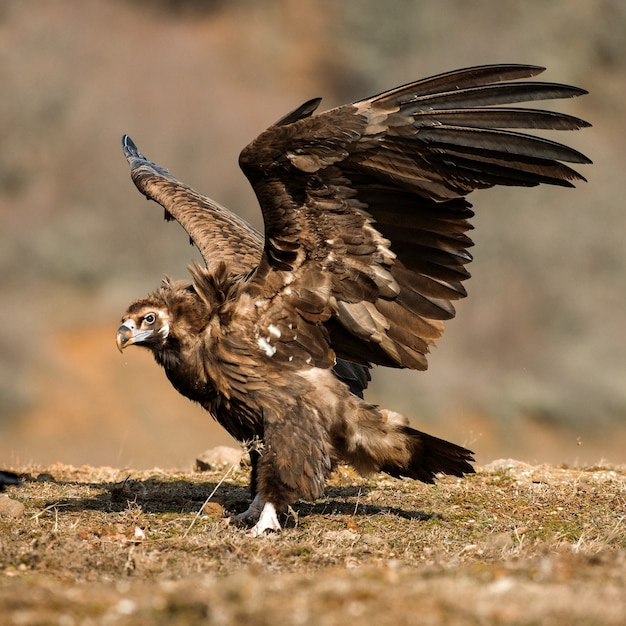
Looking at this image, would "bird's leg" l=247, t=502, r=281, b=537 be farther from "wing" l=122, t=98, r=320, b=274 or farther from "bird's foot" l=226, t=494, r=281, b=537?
"wing" l=122, t=98, r=320, b=274

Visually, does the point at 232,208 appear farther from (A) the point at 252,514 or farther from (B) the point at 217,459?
(A) the point at 252,514

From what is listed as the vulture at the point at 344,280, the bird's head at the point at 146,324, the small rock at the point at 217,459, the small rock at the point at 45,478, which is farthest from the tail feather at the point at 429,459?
the small rock at the point at 45,478

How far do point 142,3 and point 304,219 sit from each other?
47500 millimetres

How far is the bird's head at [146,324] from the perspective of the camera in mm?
6707

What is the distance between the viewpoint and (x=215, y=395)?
6.74 metres

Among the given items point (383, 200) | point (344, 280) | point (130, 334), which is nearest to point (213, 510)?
point (130, 334)

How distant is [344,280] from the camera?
21.5 feet

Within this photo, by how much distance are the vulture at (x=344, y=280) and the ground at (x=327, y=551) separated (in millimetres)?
425

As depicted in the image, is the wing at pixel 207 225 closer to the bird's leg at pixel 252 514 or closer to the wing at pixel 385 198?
the wing at pixel 385 198

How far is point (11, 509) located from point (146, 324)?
1.42 m

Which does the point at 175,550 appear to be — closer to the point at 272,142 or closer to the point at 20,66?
the point at 272,142

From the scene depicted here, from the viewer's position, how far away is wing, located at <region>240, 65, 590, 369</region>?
19.6 ft

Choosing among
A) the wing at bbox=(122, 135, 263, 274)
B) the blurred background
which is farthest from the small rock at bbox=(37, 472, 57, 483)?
the blurred background

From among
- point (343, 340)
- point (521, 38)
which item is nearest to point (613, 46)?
point (521, 38)
